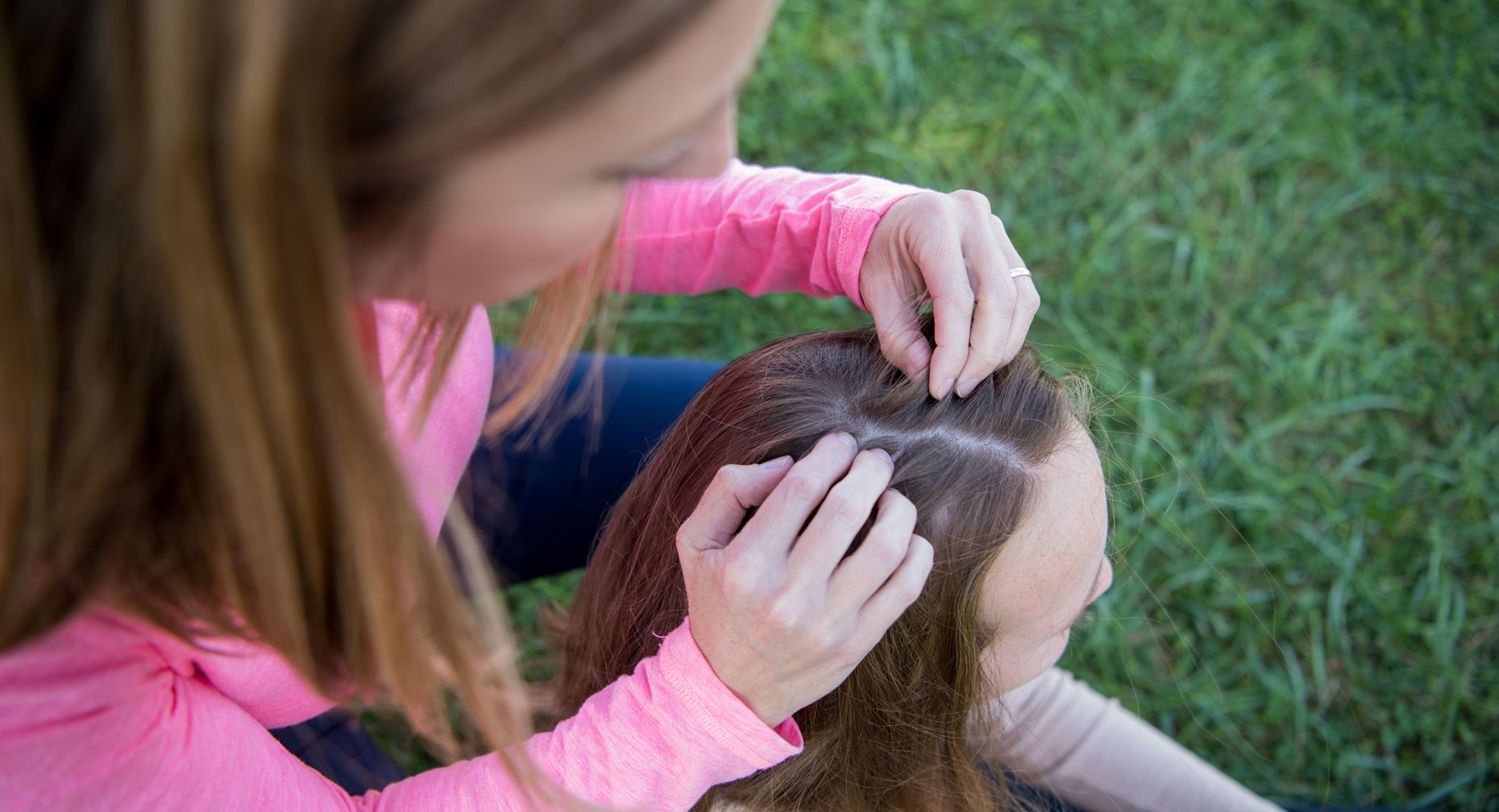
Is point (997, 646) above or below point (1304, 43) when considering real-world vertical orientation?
below

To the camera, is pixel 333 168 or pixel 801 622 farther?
pixel 801 622

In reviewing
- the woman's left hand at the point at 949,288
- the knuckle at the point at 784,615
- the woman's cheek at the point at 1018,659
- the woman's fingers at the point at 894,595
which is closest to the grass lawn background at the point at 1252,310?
the woman's cheek at the point at 1018,659

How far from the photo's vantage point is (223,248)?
0.49 metres

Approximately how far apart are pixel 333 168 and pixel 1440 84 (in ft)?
9.75

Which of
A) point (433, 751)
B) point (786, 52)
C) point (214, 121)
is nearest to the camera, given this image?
point (214, 121)

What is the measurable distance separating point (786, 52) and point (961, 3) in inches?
20.2

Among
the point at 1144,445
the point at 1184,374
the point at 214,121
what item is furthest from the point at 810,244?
the point at 1184,374

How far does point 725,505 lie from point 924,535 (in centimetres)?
24

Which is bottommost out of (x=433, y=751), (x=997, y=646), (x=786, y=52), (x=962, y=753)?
(x=433, y=751)

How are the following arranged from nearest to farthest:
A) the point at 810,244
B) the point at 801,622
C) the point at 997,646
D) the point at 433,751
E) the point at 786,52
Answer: the point at 801,622 < the point at 997,646 < the point at 810,244 < the point at 433,751 < the point at 786,52

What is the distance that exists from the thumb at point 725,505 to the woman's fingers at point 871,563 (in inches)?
4.8

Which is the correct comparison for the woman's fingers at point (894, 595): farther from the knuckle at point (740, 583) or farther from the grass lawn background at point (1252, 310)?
the grass lawn background at point (1252, 310)

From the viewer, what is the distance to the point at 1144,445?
6.84 feet

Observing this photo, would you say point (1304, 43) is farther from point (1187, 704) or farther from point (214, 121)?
point (214, 121)
